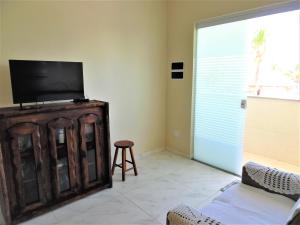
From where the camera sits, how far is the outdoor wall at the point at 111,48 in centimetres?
235

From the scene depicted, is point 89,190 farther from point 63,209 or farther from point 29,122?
point 29,122

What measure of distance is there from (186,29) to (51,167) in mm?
2686

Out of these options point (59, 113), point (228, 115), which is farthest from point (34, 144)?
point (228, 115)

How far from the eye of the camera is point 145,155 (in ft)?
12.4

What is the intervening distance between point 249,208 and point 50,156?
1866mm

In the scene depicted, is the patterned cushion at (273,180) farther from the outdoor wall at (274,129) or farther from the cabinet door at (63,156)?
the outdoor wall at (274,129)

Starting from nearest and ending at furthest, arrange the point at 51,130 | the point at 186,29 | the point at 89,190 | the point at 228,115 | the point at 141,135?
the point at 51,130, the point at 89,190, the point at 228,115, the point at 186,29, the point at 141,135

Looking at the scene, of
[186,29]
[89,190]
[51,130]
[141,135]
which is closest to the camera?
[51,130]

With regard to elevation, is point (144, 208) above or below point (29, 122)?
below

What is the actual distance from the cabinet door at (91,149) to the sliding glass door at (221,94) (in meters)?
1.64

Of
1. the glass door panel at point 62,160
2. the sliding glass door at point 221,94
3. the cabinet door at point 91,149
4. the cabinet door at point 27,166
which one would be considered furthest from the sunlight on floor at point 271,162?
the cabinet door at point 27,166

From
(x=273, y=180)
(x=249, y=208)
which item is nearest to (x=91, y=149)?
(x=249, y=208)

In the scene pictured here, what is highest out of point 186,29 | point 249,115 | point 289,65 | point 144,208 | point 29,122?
point 186,29

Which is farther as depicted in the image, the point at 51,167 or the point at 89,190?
the point at 89,190
